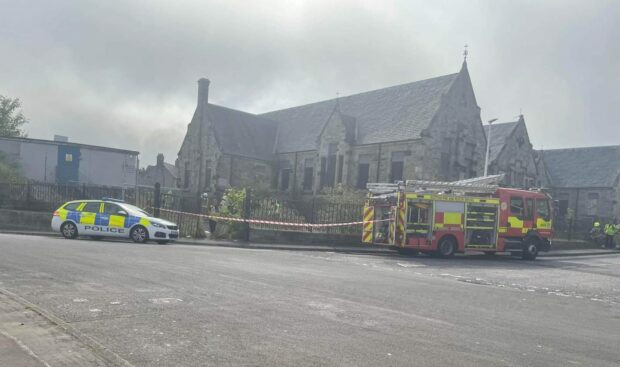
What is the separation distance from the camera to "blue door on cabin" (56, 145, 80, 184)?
101ft

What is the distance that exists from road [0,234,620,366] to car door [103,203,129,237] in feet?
16.0

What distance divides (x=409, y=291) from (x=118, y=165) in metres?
28.4

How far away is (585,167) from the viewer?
4894 centimetres

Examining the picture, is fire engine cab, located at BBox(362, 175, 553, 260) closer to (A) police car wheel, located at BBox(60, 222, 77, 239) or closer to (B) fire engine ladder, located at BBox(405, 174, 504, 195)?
(B) fire engine ladder, located at BBox(405, 174, 504, 195)

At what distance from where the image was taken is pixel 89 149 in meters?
31.6

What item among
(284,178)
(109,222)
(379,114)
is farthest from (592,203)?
(109,222)

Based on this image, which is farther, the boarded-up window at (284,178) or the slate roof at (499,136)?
the boarded-up window at (284,178)

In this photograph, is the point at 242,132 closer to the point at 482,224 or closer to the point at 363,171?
the point at 363,171

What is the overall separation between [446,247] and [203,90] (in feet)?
106

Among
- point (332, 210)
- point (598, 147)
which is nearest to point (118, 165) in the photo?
point (332, 210)

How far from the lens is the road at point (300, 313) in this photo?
501 cm

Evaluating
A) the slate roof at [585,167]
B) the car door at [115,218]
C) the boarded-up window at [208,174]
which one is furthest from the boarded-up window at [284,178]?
the slate roof at [585,167]

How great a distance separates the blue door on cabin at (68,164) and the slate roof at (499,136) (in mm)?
31373

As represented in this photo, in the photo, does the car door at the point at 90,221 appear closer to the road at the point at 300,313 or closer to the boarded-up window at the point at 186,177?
the road at the point at 300,313
